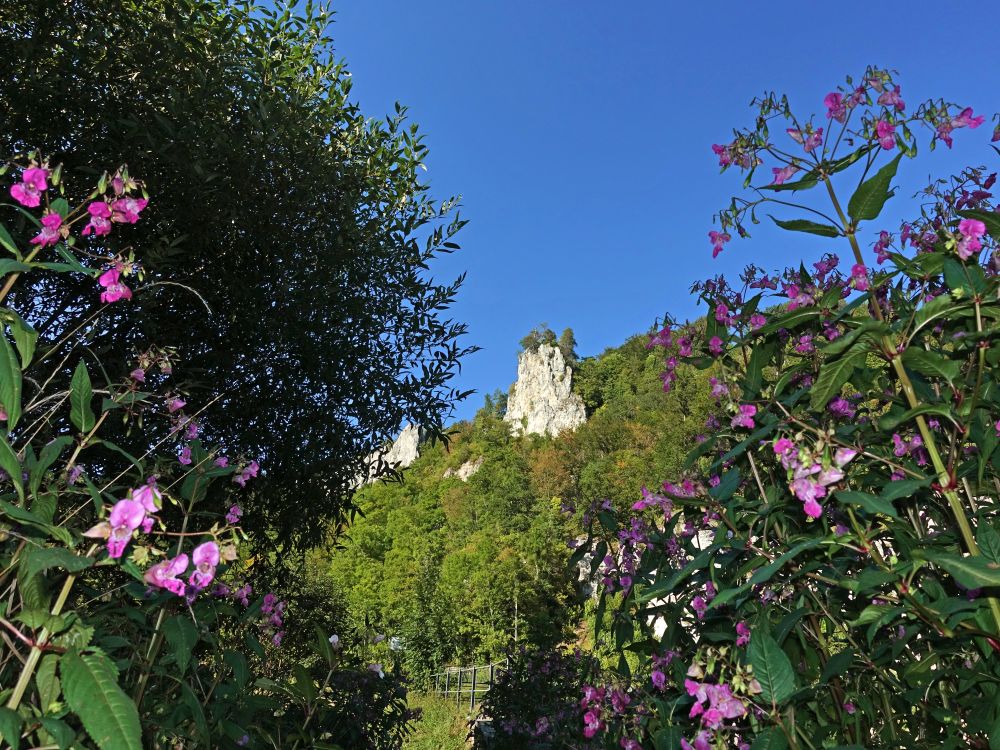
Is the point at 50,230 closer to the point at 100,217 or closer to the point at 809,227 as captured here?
the point at 100,217

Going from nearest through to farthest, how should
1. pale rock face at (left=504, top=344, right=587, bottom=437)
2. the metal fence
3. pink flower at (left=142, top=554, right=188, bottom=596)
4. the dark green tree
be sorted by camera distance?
pink flower at (left=142, top=554, right=188, bottom=596) < the dark green tree < the metal fence < pale rock face at (left=504, top=344, right=587, bottom=437)

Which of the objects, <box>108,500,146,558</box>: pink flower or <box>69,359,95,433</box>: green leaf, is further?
<box>69,359,95,433</box>: green leaf

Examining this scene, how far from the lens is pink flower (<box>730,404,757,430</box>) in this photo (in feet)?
5.62

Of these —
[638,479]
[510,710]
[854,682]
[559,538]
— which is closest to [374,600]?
[559,538]

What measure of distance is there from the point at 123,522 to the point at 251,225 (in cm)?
380

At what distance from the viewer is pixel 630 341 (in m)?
71.9

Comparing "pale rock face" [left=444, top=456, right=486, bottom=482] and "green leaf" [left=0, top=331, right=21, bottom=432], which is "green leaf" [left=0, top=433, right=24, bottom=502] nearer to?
"green leaf" [left=0, top=331, right=21, bottom=432]

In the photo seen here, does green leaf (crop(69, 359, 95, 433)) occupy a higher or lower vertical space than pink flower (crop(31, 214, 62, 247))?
lower

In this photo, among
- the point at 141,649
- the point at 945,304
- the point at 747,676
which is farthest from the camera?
the point at 141,649

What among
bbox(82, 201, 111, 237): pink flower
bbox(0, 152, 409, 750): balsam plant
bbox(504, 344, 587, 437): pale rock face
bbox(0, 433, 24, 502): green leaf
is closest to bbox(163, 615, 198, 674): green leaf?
bbox(0, 152, 409, 750): balsam plant

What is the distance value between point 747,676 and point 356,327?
12.7 feet

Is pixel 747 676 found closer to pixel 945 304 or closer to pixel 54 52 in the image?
pixel 945 304

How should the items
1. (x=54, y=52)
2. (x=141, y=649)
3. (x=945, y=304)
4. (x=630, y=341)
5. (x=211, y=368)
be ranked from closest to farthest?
(x=945, y=304)
(x=141, y=649)
(x=54, y=52)
(x=211, y=368)
(x=630, y=341)

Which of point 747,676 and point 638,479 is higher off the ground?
point 638,479
